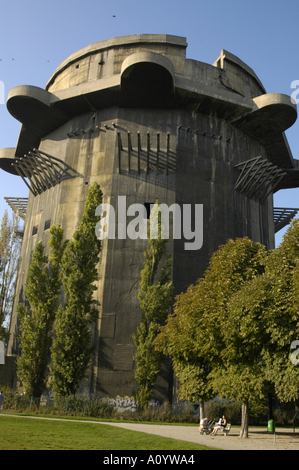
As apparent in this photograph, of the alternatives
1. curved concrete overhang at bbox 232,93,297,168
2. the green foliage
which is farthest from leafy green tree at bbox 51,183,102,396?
curved concrete overhang at bbox 232,93,297,168

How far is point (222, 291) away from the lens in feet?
54.2

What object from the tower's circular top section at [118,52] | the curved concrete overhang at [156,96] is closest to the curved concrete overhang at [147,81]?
the curved concrete overhang at [156,96]

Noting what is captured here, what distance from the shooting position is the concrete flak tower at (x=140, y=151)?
28.4 m

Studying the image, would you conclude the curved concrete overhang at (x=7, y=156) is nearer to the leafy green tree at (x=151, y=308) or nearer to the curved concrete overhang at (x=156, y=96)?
the curved concrete overhang at (x=156, y=96)

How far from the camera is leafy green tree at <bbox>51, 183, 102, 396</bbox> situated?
23078mm

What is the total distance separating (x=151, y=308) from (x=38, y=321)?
7.10 metres

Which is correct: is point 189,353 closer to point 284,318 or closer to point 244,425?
point 244,425

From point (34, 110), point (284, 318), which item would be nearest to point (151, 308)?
point (284, 318)

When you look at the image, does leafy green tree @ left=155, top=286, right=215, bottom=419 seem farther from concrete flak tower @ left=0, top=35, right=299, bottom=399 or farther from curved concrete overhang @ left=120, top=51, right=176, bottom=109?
curved concrete overhang @ left=120, top=51, right=176, bottom=109

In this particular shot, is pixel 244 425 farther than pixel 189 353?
No

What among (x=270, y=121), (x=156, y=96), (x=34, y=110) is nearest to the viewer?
(x=156, y=96)

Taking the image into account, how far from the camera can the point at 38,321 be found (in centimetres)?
2580

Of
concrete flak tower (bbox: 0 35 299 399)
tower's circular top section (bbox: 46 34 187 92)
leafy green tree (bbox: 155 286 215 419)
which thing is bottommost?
leafy green tree (bbox: 155 286 215 419)

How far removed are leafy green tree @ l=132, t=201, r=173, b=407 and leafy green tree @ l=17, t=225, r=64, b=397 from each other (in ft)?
18.5
